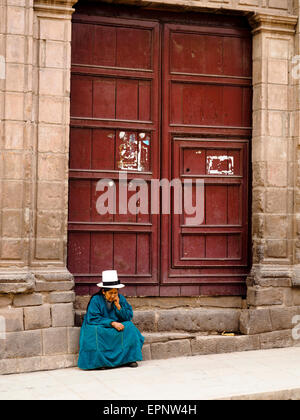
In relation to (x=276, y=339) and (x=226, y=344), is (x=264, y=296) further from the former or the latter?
(x=226, y=344)

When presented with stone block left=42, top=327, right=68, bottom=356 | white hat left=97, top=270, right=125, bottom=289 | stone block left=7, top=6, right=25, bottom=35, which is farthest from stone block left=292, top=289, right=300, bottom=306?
stone block left=7, top=6, right=25, bottom=35

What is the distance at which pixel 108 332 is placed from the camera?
24.1ft

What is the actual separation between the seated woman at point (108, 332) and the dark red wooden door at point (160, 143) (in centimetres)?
66

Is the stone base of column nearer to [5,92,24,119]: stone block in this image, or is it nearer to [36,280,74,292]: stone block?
[36,280,74,292]: stone block

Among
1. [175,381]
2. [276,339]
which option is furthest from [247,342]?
[175,381]

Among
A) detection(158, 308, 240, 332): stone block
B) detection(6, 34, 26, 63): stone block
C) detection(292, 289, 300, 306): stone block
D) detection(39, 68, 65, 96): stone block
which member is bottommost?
detection(158, 308, 240, 332): stone block

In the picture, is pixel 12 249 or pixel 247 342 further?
pixel 247 342

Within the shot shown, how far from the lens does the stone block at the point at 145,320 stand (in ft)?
26.4

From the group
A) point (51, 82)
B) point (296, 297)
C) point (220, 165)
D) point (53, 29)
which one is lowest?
point (296, 297)

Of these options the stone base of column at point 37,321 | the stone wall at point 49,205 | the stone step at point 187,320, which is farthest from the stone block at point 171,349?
the stone base of column at point 37,321

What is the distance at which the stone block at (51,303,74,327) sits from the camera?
7.48m

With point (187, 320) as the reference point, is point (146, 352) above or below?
below

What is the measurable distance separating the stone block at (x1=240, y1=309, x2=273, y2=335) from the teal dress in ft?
4.88

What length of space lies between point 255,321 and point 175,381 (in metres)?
1.93
